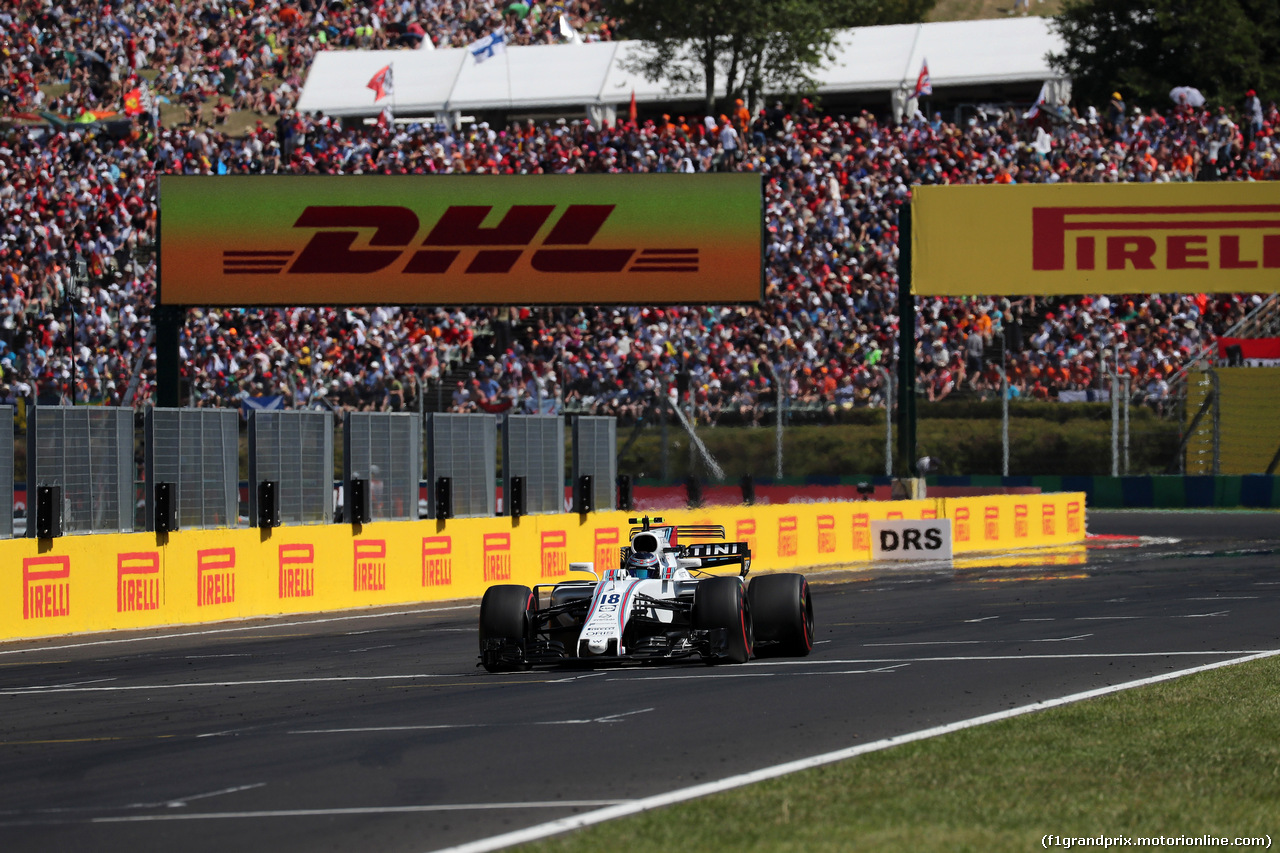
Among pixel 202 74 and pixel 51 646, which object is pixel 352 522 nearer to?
pixel 51 646

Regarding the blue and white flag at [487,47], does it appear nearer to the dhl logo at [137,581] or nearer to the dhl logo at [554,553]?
the dhl logo at [554,553]

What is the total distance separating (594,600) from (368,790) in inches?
210

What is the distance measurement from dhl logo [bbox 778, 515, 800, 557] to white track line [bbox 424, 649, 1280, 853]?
15.1 m

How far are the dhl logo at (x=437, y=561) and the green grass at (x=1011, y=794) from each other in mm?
12706

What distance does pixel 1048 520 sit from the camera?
31.1m

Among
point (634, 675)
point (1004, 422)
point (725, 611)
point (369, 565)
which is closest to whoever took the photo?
point (634, 675)

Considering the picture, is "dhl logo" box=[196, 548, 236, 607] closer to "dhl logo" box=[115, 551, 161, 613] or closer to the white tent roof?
"dhl logo" box=[115, 551, 161, 613]

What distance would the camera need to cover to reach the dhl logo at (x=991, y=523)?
98.3 ft

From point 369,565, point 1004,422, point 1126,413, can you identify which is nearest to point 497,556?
point 369,565

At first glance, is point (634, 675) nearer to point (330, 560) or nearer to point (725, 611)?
point (725, 611)

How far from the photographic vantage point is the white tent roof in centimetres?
5378

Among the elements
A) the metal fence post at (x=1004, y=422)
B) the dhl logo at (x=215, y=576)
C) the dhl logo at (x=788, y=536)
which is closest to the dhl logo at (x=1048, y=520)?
the metal fence post at (x=1004, y=422)

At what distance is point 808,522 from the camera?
27.2m

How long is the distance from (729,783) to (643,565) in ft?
19.0
